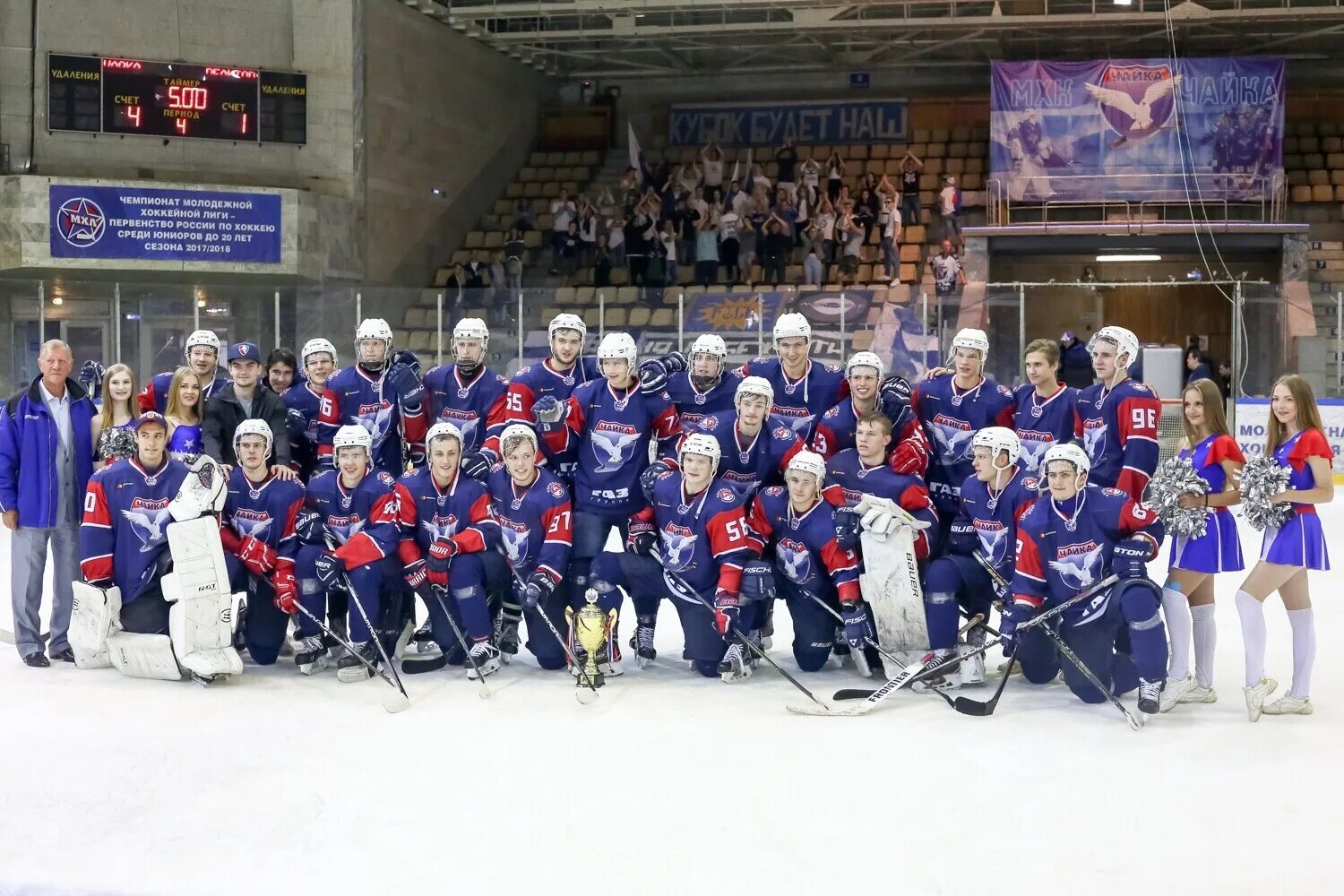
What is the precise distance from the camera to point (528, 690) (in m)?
6.02

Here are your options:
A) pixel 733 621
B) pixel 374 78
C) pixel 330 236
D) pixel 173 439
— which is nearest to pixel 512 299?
pixel 330 236

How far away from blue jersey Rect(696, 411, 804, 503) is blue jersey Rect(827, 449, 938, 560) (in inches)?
10.7

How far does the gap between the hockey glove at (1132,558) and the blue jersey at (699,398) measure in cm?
206

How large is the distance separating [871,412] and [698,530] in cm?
101

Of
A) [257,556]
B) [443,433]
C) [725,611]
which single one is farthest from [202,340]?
[725,611]

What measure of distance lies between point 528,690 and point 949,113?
18514mm

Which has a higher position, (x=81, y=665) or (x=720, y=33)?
(x=720, y=33)

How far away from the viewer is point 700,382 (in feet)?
22.3

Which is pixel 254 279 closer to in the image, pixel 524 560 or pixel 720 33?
pixel 720 33

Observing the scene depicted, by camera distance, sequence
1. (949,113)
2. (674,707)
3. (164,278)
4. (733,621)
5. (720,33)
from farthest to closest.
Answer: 1. (949,113)
2. (720,33)
3. (164,278)
4. (733,621)
5. (674,707)

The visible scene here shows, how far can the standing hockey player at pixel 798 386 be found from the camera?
6.79 m

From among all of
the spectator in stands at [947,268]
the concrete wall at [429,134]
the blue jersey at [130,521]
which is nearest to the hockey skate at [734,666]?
the blue jersey at [130,521]

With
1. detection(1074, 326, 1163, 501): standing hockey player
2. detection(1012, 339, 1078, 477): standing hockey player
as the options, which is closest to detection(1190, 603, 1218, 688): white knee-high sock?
detection(1074, 326, 1163, 501): standing hockey player

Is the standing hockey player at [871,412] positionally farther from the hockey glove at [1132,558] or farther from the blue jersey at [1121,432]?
the hockey glove at [1132,558]
